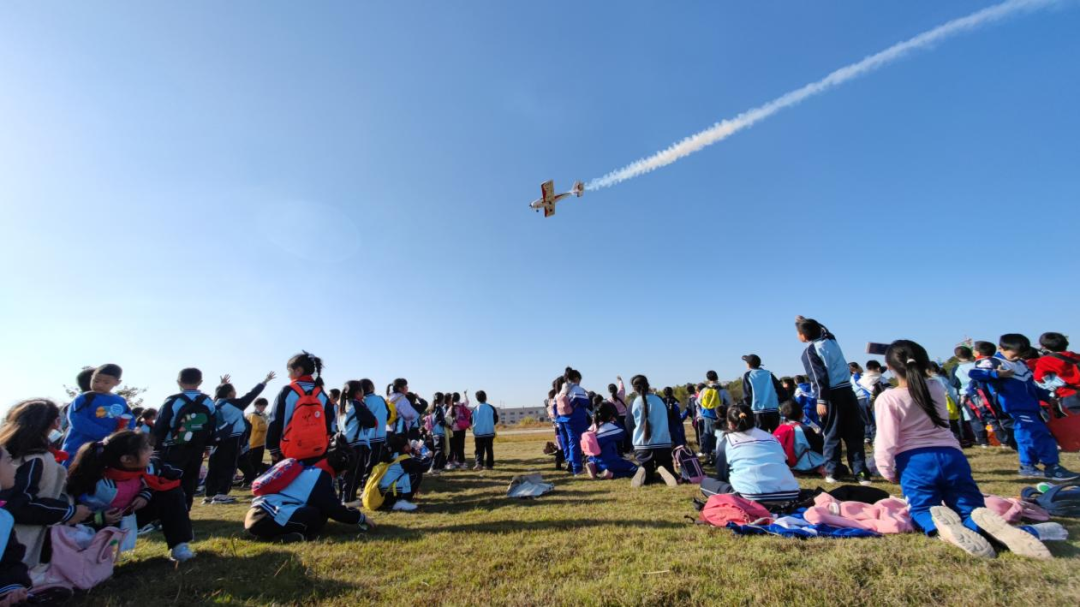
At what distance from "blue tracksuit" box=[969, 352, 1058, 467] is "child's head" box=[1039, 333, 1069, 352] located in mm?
676

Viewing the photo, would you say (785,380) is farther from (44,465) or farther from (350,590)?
(44,465)

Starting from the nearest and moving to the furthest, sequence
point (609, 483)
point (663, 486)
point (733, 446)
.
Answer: point (733, 446), point (663, 486), point (609, 483)

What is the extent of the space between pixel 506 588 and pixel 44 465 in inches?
151

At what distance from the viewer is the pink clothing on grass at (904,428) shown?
3.85 m

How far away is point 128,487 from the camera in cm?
423

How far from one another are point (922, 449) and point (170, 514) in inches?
Answer: 277

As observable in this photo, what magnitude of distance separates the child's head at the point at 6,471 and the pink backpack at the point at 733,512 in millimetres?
5825

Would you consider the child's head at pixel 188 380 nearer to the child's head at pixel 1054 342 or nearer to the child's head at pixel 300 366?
the child's head at pixel 300 366

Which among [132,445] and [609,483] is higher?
[132,445]

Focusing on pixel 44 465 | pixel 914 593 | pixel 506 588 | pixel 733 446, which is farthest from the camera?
pixel 733 446

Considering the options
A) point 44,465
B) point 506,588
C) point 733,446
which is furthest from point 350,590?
point 733,446

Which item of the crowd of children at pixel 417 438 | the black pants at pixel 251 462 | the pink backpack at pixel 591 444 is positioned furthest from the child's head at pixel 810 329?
the black pants at pixel 251 462

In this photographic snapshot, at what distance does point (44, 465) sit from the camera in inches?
141

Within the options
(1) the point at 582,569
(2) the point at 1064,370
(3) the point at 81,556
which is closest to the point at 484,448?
(3) the point at 81,556
